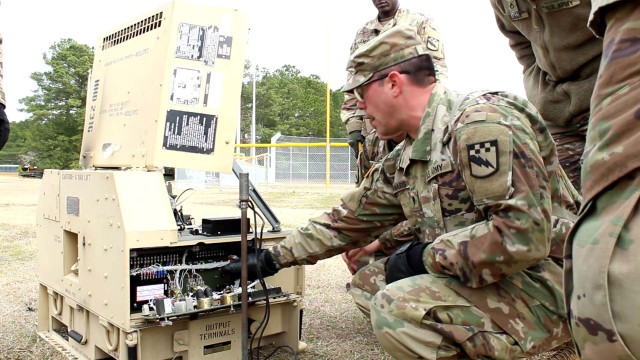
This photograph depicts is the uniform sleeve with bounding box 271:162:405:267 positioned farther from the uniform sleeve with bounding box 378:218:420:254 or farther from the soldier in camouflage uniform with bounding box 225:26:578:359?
the uniform sleeve with bounding box 378:218:420:254

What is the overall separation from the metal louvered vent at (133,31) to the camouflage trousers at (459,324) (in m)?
1.86

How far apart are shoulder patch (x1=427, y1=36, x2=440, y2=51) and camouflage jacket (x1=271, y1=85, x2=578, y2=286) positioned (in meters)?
1.66

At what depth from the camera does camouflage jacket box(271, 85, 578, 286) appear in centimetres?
198

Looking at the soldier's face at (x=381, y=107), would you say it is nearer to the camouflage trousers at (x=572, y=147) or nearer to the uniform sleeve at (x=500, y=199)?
the uniform sleeve at (x=500, y=199)

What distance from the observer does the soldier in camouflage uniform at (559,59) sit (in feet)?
9.36

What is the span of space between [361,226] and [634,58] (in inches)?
74.5

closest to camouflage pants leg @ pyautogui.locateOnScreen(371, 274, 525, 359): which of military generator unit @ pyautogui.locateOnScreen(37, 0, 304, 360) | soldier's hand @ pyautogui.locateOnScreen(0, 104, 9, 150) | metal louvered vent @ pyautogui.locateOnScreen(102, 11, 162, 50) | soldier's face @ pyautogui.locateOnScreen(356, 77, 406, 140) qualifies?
soldier's face @ pyautogui.locateOnScreen(356, 77, 406, 140)

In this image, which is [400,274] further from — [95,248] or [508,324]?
[95,248]

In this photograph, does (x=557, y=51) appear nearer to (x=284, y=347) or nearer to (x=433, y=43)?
(x=433, y=43)

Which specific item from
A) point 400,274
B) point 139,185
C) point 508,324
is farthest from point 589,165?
point 139,185

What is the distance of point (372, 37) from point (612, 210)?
11.5 feet

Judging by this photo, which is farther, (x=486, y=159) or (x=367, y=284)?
(x=367, y=284)

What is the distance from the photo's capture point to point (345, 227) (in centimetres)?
285

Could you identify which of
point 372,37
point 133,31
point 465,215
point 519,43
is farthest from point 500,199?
point 372,37
